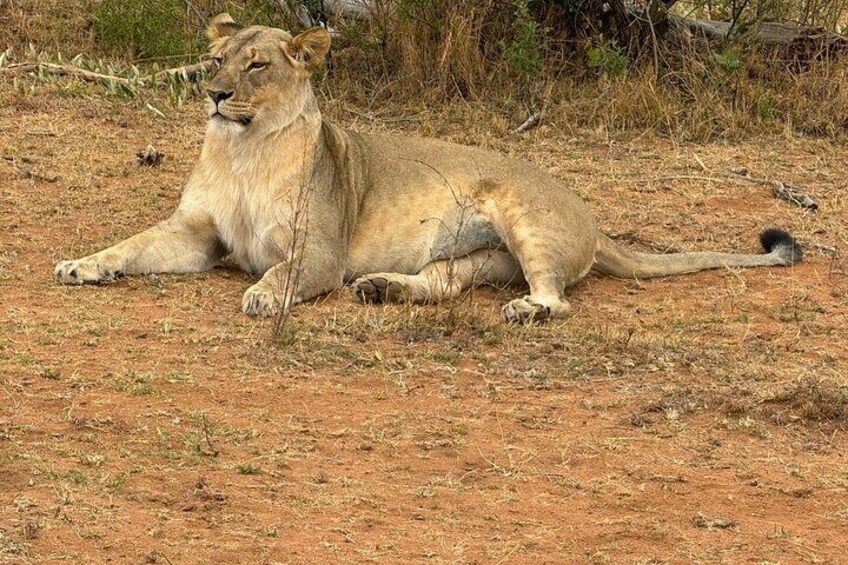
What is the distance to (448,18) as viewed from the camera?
10.2 m

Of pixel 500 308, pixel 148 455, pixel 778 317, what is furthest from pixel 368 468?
pixel 778 317

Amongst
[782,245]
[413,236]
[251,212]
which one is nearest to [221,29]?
[251,212]

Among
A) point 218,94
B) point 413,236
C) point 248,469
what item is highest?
point 218,94

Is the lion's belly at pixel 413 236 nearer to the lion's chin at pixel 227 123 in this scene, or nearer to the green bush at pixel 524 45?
the lion's chin at pixel 227 123

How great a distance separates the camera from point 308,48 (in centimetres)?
693

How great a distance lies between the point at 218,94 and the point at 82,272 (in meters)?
0.90

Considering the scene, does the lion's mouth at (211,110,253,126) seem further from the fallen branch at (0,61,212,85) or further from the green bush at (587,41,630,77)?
the green bush at (587,41,630,77)

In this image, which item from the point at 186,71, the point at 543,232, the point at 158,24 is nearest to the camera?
the point at 543,232

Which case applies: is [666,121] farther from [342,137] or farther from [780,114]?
[342,137]

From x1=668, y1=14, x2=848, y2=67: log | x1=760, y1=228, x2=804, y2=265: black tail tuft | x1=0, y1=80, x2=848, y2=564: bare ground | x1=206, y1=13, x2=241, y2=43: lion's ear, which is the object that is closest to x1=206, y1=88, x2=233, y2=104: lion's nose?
x1=206, y1=13, x2=241, y2=43: lion's ear

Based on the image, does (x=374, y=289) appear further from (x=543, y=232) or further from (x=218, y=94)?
(x=218, y=94)

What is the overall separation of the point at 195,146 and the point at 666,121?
112 inches

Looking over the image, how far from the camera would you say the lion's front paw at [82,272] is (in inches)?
259

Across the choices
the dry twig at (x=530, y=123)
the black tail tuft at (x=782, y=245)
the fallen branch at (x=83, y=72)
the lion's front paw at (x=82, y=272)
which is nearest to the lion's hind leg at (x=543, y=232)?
the black tail tuft at (x=782, y=245)
